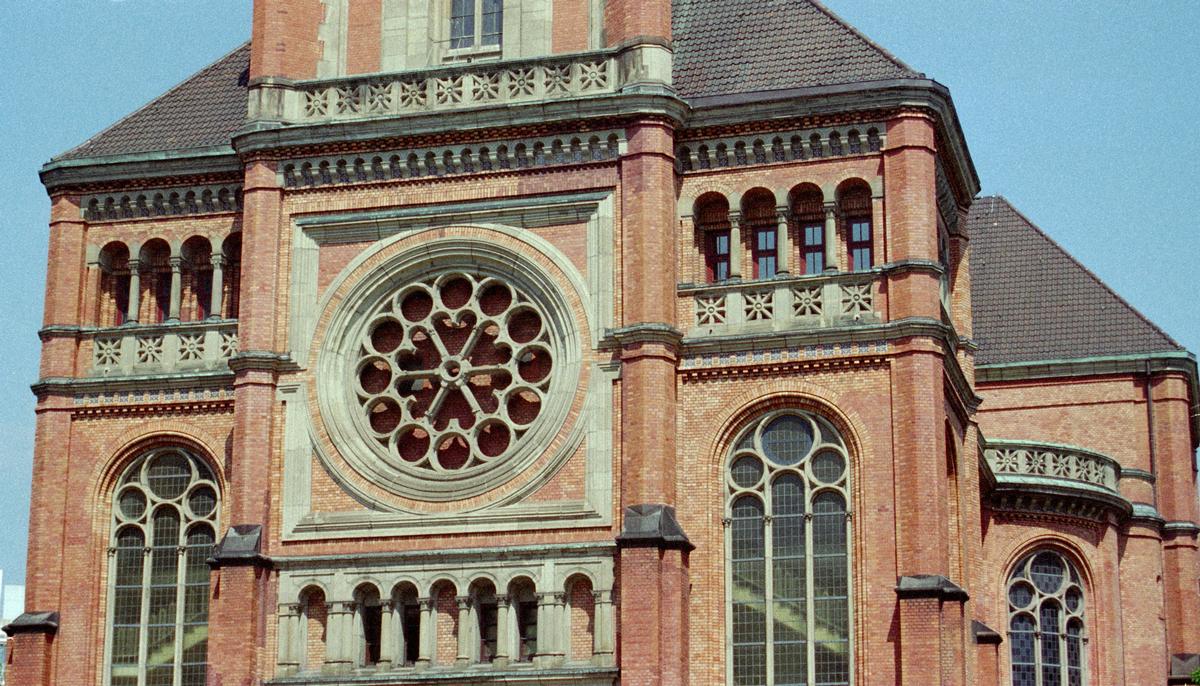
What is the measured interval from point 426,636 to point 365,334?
6.46 metres

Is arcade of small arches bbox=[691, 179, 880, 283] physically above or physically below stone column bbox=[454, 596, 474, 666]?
above

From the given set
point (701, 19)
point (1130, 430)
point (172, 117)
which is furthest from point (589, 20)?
point (1130, 430)

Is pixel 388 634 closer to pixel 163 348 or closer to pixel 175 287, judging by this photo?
pixel 163 348

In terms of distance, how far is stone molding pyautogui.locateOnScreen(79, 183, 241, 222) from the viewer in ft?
157

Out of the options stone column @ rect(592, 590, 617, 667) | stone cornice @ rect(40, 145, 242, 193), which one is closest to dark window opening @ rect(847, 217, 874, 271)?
stone column @ rect(592, 590, 617, 667)

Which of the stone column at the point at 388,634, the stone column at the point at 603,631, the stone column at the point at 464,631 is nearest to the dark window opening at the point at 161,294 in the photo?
the stone column at the point at 388,634

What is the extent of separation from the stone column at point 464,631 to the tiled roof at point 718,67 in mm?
11266

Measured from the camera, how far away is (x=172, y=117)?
49906 millimetres

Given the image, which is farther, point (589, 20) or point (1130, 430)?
point (1130, 430)

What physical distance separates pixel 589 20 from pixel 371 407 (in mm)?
9166

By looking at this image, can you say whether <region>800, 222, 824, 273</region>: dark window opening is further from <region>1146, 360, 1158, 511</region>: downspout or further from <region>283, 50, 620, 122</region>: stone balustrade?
<region>1146, 360, 1158, 511</region>: downspout

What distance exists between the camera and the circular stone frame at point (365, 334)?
4388cm

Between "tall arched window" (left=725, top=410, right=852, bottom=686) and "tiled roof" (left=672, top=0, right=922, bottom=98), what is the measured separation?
6.98 meters

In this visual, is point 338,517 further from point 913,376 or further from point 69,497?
point 913,376
